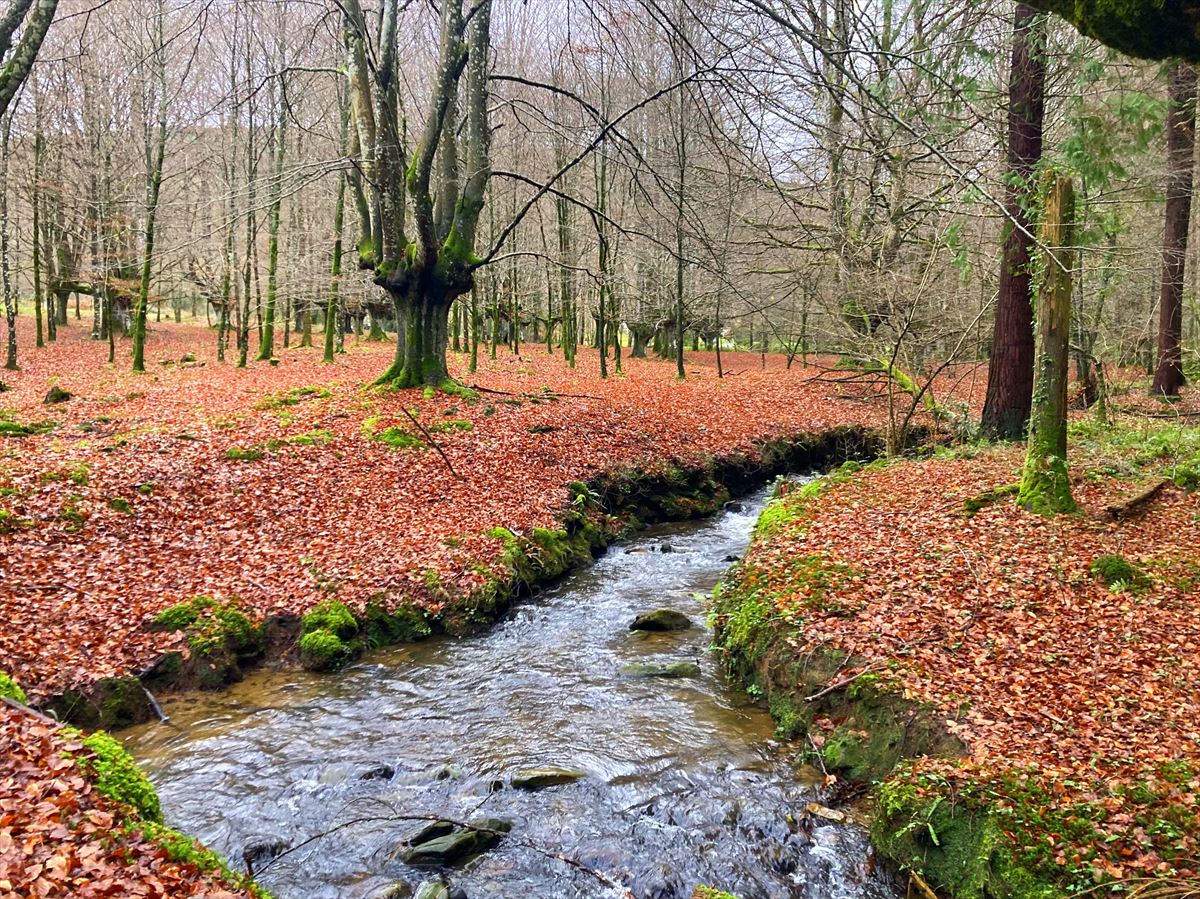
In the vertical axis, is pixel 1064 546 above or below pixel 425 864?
above

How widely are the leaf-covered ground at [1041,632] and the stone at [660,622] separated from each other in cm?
91

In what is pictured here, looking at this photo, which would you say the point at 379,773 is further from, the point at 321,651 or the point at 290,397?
the point at 290,397

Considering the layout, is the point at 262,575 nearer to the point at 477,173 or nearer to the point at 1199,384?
the point at 477,173

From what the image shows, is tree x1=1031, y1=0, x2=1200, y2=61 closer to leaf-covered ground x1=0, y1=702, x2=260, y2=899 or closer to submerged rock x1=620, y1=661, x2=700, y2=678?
leaf-covered ground x1=0, y1=702, x2=260, y2=899

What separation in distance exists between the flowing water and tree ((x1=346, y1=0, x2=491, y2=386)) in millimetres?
8128

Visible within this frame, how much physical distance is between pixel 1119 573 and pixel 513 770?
18.1ft

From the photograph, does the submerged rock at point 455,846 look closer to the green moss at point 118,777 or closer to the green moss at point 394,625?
the green moss at point 118,777

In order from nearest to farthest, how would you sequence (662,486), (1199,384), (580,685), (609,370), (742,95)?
(742,95)
(580,685)
(662,486)
(1199,384)
(609,370)

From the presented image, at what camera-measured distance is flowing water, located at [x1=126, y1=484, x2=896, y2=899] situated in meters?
4.47

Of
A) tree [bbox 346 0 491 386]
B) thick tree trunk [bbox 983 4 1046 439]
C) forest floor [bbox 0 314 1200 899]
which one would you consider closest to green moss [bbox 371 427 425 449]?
forest floor [bbox 0 314 1200 899]

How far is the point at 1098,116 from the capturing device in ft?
26.4

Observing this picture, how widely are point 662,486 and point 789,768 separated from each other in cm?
810

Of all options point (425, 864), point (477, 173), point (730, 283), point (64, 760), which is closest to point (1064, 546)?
point (730, 283)

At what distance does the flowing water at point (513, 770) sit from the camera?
447 centimetres
